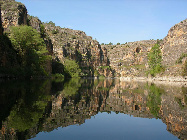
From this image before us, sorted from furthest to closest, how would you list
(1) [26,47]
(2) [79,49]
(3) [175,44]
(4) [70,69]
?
(2) [79,49] < (3) [175,44] < (4) [70,69] < (1) [26,47]

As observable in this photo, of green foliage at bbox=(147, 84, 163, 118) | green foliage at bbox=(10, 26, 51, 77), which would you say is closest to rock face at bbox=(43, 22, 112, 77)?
green foliage at bbox=(10, 26, 51, 77)

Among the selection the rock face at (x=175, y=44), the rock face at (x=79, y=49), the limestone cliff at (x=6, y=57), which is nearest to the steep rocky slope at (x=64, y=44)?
the rock face at (x=79, y=49)

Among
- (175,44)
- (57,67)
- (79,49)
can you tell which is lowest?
(57,67)

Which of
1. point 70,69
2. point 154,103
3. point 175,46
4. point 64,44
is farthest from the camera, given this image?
point 64,44

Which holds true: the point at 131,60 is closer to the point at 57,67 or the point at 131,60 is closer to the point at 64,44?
the point at 64,44

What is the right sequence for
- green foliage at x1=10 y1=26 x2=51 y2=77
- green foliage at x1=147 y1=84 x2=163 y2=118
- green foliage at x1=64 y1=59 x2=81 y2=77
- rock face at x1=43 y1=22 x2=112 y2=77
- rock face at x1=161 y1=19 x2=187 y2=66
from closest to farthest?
green foliage at x1=147 y1=84 x2=163 y2=118 → green foliage at x1=10 y1=26 x2=51 y2=77 → rock face at x1=161 y1=19 x2=187 y2=66 → green foliage at x1=64 y1=59 x2=81 y2=77 → rock face at x1=43 y1=22 x2=112 y2=77

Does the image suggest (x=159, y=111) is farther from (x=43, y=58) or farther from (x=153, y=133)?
(x=43, y=58)

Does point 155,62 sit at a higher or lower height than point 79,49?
lower

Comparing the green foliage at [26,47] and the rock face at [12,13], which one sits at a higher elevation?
the rock face at [12,13]

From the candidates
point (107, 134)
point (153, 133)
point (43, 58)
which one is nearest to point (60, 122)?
point (107, 134)

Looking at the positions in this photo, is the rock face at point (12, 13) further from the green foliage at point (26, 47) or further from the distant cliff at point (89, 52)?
the green foliage at point (26, 47)

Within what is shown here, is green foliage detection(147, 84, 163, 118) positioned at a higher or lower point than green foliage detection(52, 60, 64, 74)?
lower

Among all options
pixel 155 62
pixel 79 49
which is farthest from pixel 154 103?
pixel 79 49

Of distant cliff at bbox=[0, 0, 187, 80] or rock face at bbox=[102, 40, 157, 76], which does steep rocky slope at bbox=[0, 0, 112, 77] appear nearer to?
distant cliff at bbox=[0, 0, 187, 80]
